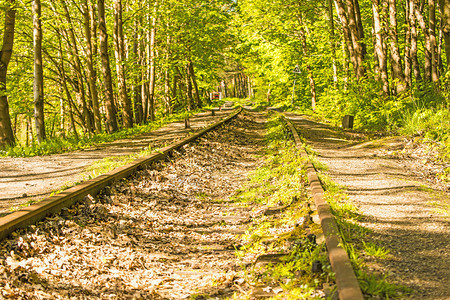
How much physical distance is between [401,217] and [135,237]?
286 centimetres

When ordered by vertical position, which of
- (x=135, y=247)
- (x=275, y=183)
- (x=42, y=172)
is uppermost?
(x=42, y=172)

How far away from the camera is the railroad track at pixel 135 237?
3.38 meters

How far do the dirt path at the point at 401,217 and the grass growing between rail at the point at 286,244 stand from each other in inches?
18.3

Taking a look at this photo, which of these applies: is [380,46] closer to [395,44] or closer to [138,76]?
[395,44]

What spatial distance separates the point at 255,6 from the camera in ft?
79.8

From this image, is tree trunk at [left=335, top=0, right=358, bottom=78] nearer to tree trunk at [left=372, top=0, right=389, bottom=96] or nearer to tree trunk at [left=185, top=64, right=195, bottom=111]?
tree trunk at [left=372, top=0, right=389, bottom=96]

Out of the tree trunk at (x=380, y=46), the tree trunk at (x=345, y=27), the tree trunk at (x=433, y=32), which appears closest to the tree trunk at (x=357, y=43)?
the tree trunk at (x=345, y=27)

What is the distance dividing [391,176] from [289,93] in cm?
3126

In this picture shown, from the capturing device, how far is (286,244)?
3949mm

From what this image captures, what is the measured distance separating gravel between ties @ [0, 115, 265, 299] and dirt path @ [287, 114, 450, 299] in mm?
1343

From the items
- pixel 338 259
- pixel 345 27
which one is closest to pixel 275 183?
pixel 338 259

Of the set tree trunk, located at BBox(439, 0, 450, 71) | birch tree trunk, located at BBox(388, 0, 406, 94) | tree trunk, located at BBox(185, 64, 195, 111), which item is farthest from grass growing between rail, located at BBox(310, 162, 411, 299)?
tree trunk, located at BBox(185, 64, 195, 111)

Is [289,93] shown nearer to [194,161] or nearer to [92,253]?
[194,161]

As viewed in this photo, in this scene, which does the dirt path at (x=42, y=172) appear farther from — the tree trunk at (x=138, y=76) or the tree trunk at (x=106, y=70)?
the tree trunk at (x=138, y=76)
